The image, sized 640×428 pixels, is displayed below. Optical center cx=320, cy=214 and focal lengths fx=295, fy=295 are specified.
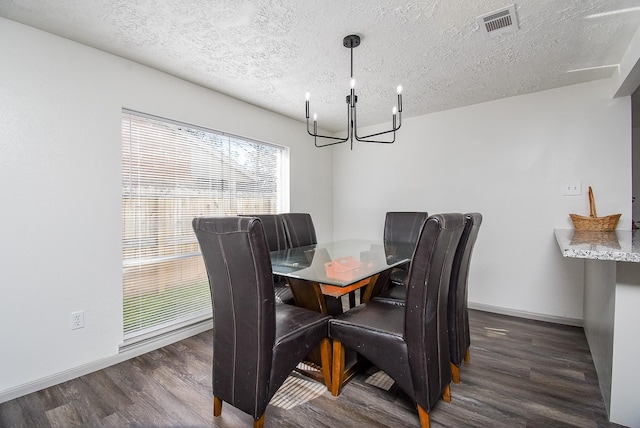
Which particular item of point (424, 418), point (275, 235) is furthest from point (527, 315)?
point (275, 235)

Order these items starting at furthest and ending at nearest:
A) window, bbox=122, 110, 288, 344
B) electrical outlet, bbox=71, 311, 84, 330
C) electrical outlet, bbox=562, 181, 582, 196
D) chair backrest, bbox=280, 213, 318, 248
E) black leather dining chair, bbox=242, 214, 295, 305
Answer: chair backrest, bbox=280, 213, 318, 248
electrical outlet, bbox=562, 181, 582, 196
black leather dining chair, bbox=242, 214, 295, 305
window, bbox=122, 110, 288, 344
electrical outlet, bbox=71, 311, 84, 330

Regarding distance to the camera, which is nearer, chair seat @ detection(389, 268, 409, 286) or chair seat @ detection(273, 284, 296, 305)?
chair seat @ detection(273, 284, 296, 305)

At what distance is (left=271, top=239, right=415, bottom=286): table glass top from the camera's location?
170cm

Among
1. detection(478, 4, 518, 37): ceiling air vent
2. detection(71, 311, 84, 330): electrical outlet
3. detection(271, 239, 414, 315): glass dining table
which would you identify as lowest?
detection(71, 311, 84, 330): electrical outlet

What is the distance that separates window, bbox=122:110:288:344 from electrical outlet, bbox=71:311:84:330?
0.97 feet

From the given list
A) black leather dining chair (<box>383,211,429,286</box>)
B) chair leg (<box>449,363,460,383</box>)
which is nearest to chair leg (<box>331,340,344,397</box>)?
chair leg (<box>449,363,460,383</box>)

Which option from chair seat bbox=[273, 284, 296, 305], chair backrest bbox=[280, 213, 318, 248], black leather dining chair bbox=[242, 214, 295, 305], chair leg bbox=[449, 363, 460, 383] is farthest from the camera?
chair backrest bbox=[280, 213, 318, 248]

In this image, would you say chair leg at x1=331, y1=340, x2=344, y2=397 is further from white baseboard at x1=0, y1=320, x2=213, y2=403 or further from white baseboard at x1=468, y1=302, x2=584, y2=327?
white baseboard at x1=468, y1=302, x2=584, y2=327

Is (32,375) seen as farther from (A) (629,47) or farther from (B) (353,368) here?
(A) (629,47)

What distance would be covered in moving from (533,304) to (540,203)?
1.03 meters

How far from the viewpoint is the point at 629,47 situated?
82.3 inches

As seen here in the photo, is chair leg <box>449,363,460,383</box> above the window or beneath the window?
beneath

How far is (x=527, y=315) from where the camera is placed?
9.94ft

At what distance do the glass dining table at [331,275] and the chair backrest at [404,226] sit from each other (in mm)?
659
